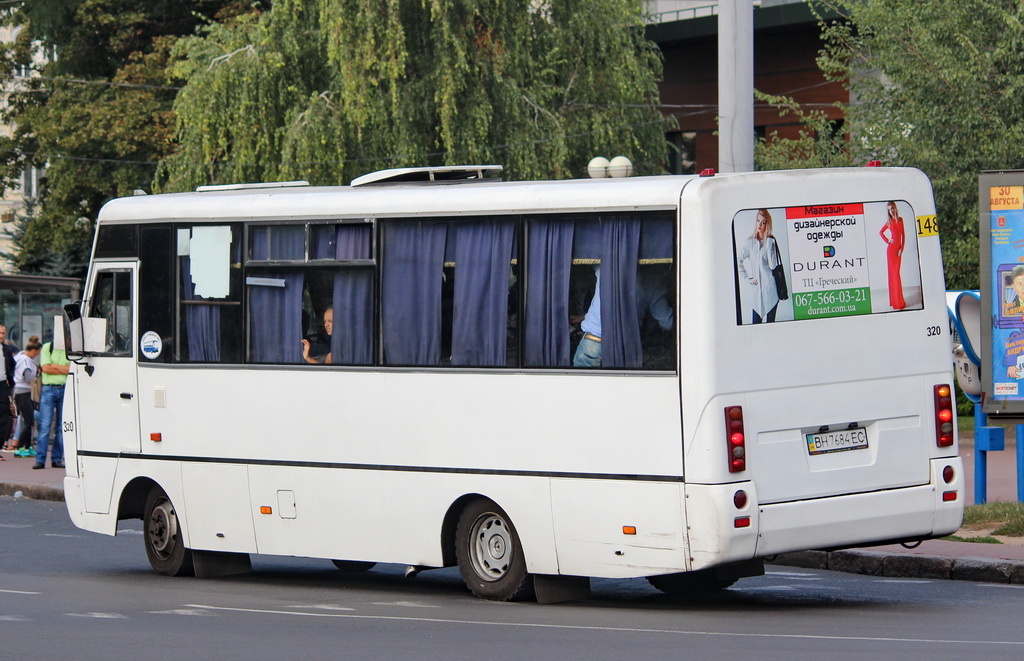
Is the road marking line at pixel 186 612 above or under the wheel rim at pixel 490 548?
under

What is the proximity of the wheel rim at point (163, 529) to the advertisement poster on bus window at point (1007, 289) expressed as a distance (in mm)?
6712

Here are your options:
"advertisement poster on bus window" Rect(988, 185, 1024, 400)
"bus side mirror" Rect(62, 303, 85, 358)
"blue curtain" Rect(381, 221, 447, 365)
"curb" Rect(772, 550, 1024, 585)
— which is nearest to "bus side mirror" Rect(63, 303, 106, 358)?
"bus side mirror" Rect(62, 303, 85, 358)

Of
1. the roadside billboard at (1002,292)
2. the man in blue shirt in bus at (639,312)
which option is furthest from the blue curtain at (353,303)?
the roadside billboard at (1002,292)

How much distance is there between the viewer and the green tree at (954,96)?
26297mm

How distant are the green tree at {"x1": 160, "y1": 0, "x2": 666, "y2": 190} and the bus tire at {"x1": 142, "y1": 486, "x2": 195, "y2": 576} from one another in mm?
17816

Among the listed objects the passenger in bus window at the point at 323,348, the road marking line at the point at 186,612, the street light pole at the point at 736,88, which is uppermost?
the street light pole at the point at 736,88

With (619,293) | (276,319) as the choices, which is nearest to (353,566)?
(276,319)

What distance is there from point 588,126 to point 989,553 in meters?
20.7

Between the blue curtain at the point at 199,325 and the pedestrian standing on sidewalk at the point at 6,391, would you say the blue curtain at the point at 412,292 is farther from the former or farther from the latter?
the pedestrian standing on sidewalk at the point at 6,391

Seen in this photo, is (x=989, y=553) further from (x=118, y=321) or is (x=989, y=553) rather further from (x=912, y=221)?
(x=118, y=321)

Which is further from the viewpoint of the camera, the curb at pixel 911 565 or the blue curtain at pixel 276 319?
the curb at pixel 911 565

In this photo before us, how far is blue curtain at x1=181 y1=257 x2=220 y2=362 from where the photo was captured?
1234 cm

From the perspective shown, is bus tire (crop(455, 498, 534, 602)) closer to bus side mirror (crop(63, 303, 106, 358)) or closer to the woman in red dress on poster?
the woman in red dress on poster

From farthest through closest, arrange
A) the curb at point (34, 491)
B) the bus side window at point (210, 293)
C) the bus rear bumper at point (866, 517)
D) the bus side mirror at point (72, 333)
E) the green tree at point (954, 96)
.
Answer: the green tree at point (954, 96) → the curb at point (34, 491) → the bus side mirror at point (72, 333) → the bus side window at point (210, 293) → the bus rear bumper at point (866, 517)
